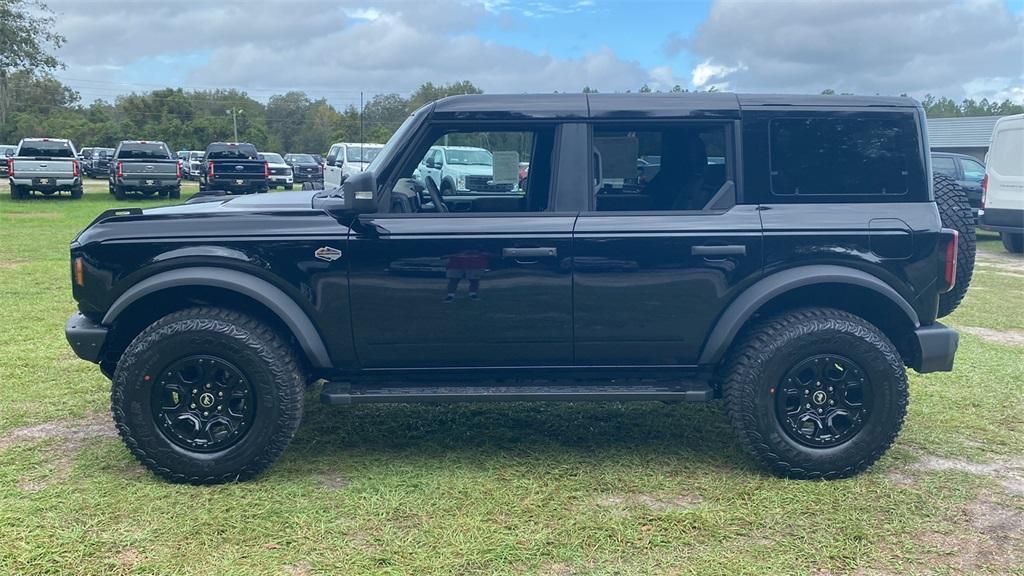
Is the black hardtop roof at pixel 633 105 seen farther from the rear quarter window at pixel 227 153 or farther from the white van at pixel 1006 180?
the rear quarter window at pixel 227 153

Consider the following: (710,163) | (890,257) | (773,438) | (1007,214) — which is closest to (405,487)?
(773,438)

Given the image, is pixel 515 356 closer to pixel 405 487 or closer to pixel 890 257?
pixel 405 487

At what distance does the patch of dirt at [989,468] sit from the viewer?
3.98m

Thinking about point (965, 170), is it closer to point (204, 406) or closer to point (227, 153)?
point (204, 406)

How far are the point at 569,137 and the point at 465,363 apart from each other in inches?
47.6

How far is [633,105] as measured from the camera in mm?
4008

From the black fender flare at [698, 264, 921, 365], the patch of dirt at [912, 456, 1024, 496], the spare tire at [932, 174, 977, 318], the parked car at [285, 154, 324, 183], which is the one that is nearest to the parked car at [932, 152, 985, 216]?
the spare tire at [932, 174, 977, 318]

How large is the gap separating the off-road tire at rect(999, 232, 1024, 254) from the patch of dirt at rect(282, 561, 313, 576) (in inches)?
553

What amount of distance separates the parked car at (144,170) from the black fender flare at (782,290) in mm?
22300

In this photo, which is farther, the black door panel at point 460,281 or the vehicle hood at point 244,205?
the vehicle hood at point 244,205

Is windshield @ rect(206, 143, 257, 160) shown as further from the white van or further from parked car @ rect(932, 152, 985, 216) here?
the white van

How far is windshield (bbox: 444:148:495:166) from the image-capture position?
4.21m

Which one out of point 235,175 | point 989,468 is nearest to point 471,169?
point 989,468

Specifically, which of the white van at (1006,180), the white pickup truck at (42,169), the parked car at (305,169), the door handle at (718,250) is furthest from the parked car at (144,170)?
the door handle at (718,250)
